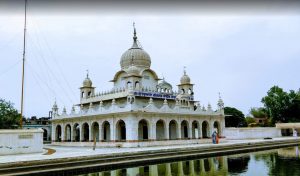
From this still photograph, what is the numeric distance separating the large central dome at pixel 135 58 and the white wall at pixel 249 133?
44.6ft

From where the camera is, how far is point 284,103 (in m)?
49.4

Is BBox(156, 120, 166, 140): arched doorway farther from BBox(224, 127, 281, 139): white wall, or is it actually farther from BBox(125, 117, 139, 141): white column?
BBox(224, 127, 281, 139): white wall

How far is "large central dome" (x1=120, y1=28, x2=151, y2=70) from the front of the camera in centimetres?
3488

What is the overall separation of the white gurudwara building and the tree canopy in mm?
19173

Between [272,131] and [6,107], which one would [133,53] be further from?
[272,131]

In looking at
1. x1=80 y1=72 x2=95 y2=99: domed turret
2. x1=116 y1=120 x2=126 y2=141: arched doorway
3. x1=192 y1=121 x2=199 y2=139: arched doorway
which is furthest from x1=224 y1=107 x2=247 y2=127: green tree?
x1=116 y1=120 x2=126 y2=141: arched doorway

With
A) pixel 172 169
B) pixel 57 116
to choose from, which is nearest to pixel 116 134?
pixel 57 116

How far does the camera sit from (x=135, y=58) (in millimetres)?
34969

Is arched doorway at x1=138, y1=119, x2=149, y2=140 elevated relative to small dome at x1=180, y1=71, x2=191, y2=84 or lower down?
lower down

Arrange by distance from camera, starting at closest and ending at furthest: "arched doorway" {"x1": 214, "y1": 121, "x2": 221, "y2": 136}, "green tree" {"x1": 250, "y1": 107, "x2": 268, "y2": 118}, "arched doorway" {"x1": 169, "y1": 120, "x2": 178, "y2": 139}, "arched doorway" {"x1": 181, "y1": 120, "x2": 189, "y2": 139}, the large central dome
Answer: "arched doorway" {"x1": 169, "y1": 120, "x2": 178, "y2": 139}, "arched doorway" {"x1": 181, "y1": 120, "x2": 189, "y2": 139}, "arched doorway" {"x1": 214, "y1": 121, "x2": 221, "y2": 136}, the large central dome, "green tree" {"x1": 250, "y1": 107, "x2": 268, "y2": 118}

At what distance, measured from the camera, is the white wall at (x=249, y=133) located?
132ft

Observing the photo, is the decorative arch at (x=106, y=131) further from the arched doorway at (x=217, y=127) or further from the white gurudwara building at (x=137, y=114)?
the arched doorway at (x=217, y=127)

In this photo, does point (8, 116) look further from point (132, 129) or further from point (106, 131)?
point (132, 129)

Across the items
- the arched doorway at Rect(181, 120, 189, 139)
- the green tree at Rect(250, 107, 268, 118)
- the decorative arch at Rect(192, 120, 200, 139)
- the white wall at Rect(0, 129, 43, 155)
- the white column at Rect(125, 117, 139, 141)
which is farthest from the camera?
the green tree at Rect(250, 107, 268, 118)
